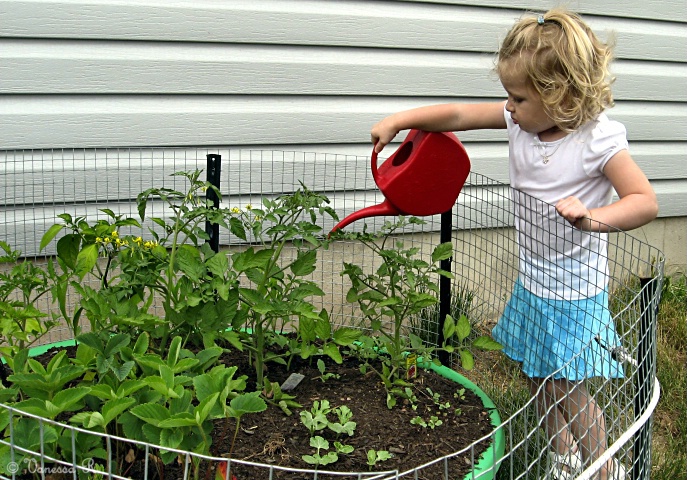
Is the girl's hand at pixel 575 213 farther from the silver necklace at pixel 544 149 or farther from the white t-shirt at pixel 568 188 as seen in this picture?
the silver necklace at pixel 544 149

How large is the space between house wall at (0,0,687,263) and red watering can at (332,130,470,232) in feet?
3.35

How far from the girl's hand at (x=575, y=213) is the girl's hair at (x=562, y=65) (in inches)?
16.6

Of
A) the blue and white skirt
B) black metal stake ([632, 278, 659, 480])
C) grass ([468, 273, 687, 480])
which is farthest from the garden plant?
black metal stake ([632, 278, 659, 480])

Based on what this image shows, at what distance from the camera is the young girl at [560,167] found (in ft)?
6.57

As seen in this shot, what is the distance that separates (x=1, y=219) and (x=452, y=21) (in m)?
1.99

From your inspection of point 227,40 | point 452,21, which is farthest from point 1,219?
point 452,21

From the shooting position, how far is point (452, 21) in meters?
3.29

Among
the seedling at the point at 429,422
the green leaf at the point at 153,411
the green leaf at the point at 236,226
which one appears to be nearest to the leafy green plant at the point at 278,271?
the green leaf at the point at 236,226

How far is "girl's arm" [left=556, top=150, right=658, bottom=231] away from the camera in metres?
1.68

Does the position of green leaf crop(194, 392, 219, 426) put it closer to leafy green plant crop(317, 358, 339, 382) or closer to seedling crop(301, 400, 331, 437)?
seedling crop(301, 400, 331, 437)

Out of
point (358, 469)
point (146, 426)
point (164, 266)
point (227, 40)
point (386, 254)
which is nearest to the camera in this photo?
point (146, 426)

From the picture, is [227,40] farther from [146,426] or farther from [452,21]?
[146,426]

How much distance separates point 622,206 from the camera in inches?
72.5

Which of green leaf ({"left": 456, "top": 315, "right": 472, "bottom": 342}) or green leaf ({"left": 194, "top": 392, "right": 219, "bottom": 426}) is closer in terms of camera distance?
green leaf ({"left": 194, "top": 392, "right": 219, "bottom": 426})
